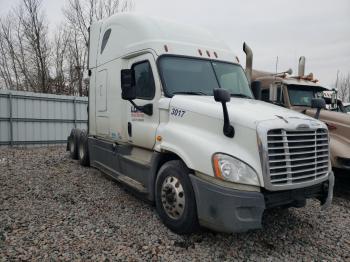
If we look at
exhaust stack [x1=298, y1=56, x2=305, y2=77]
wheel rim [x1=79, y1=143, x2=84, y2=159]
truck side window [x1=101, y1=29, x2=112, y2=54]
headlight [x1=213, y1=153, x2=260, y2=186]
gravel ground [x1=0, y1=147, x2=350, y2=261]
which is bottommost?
gravel ground [x1=0, y1=147, x2=350, y2=261]

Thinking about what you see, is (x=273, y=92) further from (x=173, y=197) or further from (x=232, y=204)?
(x=232, y=204)

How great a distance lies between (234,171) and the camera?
11.0ft

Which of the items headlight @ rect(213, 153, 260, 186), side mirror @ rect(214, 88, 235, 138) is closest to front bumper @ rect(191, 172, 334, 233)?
headlight @ rect(213, 153, 260, 186)

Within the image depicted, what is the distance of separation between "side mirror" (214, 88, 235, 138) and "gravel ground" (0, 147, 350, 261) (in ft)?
4.90

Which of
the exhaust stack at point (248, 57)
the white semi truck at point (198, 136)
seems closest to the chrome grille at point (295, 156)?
the white semi truck at point (198, 136)

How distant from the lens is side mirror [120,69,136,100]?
460 centimetres

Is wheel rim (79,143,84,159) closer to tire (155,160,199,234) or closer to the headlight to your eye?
tire (155,160,199,234)

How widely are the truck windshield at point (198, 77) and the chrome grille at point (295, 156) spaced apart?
4.99ft

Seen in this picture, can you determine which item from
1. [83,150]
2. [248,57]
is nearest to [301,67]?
[248,57]

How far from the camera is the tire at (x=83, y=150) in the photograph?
27.7 ft

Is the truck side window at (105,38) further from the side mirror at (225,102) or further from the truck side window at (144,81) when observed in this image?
the side mirror at (225,102)

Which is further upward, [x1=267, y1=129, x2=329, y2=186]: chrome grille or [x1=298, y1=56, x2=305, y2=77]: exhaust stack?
[x1=298, y1=56, x2=305, y2=77]: exhaust stack

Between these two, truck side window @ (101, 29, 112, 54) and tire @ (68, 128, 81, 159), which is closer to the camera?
truck side window @ (101, 29, 112, 54)

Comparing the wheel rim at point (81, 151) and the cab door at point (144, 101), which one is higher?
the cab door at point (144, 101)
